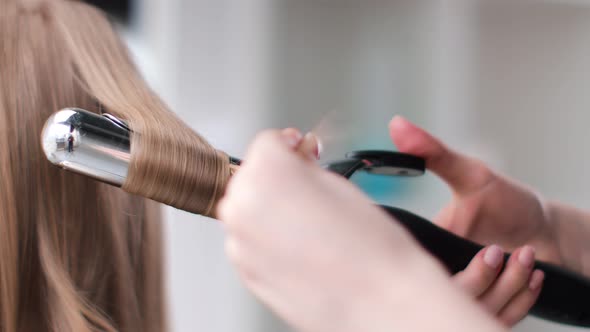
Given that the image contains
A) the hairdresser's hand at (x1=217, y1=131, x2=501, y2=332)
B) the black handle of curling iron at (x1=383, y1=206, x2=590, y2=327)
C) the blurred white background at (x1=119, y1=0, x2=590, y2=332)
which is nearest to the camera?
the hairdresser's hand at (x1=217, y1=131, x2=501, y2=332)

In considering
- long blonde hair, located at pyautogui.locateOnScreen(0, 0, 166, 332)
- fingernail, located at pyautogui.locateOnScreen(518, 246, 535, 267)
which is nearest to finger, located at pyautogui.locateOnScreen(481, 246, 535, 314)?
fingernail, located at pyautogui.locateOnScreen(518, 246, 535, 267)

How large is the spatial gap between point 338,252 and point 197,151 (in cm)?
13

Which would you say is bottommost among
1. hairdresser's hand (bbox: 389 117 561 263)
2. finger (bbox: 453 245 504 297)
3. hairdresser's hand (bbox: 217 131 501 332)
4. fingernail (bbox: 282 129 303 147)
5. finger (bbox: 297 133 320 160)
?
hairdresser's hand (bbox: 389 117 561 263)

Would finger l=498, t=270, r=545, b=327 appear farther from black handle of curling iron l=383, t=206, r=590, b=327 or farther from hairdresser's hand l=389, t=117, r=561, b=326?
hairdresser's hand l=389, t=117, r=561, b=326

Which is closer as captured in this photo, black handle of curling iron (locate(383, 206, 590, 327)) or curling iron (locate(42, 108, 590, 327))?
curling iron (locate(42, 108, 590, 327))

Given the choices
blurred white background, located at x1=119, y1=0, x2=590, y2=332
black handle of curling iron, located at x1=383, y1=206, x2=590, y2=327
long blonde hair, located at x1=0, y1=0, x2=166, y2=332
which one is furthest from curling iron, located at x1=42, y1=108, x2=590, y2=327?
blurred white background, located at x1=119, y1=0, x2=590, y2=332

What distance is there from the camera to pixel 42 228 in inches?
18.1

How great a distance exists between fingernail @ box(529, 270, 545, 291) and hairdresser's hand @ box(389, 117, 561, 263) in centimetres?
18

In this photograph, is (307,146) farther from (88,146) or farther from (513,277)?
(513,277)

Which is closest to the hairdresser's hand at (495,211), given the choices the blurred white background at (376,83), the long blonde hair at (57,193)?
the long blonde hair at (57,193)

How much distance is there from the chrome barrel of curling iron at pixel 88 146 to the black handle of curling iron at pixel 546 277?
7.8 inches

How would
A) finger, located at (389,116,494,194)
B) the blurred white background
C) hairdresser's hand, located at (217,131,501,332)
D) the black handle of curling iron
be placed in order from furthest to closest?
the blurred white background
finger, located at (389,116,494,194)
the black handle of curling iron
hairdresser's hand, located at (217,131,501,332)

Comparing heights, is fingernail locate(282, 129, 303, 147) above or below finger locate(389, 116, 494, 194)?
above

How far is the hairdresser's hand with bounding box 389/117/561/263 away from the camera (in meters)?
0.63
